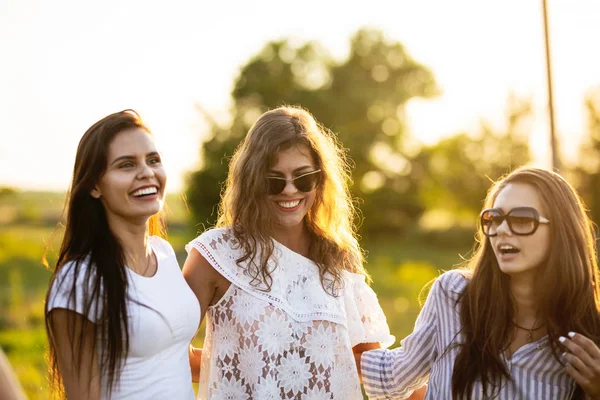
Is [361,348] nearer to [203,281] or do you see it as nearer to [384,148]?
[203,281]

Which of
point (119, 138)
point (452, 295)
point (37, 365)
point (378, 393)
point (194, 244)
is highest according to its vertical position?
point (119, 138)

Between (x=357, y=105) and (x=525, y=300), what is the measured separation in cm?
3353

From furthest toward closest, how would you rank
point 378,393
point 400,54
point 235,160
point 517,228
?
point 400,54
point 235,160
point 378,393
point 517,228

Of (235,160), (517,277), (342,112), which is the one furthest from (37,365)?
(342,112)

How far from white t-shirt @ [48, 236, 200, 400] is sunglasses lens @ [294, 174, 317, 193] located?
654 mm

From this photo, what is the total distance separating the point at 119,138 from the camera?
2717 mm

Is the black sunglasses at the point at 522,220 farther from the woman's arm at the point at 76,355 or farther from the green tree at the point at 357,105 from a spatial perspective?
the green tree at the point at 357,105

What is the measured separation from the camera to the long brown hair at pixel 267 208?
3.18 meters

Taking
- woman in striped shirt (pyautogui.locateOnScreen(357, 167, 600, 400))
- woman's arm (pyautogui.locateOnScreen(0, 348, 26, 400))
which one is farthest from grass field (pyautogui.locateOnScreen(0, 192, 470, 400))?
woman's arm (pyautogui.locateOnScreen(0, 348, 26, 400))

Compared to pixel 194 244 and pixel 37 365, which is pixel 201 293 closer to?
pixel 194 244

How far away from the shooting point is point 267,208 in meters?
3.21

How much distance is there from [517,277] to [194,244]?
133 centimetres

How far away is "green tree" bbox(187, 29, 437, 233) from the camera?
33.0 meters

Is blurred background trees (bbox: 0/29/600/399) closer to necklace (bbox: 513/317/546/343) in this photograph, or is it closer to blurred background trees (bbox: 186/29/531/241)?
blurred background trees (bbox: 186/29/531/241)
